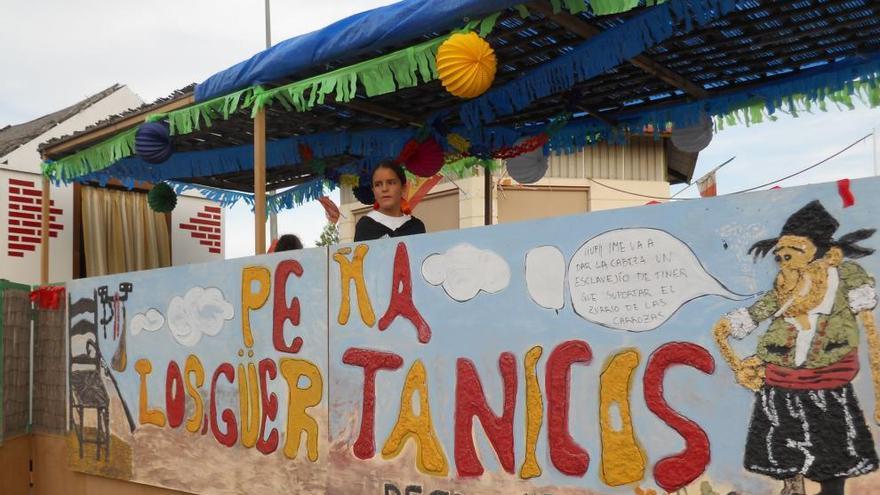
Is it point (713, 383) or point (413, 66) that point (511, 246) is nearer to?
point (713, 383)

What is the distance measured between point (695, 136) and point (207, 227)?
6.89 metres

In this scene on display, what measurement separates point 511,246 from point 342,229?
17051mm

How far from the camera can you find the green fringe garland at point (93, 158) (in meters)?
6.30

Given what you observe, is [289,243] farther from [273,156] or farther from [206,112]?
[273,156]

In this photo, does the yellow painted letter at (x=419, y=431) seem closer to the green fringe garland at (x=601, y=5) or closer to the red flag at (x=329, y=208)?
the green fringe garland at (x=601, y=5)

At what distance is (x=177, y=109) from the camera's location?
5.78m

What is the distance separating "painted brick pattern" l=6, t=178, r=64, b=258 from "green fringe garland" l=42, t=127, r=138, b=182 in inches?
49.7

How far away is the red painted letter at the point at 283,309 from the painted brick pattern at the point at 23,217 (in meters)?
5.34

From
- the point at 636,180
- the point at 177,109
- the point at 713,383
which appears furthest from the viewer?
the point at 636,180

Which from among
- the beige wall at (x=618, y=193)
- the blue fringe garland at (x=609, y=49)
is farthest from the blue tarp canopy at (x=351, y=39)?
the beige wall at (x=618, y=193)

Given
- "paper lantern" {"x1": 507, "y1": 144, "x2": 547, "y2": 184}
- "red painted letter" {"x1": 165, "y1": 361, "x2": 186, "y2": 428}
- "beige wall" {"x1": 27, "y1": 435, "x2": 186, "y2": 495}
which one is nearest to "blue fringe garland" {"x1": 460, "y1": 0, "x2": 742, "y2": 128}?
"paper lantern" {"x1": 507, "y1": 144, "x2": 547, "y2": 184}

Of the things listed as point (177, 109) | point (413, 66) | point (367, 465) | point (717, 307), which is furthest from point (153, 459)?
point (717, 307)

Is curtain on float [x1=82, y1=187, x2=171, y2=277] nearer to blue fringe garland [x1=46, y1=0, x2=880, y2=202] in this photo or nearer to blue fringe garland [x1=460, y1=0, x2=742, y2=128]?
blue fringe garland [x1=46, y1=0, x2=880, y2=202]

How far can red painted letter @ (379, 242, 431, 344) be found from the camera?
3666 mm
